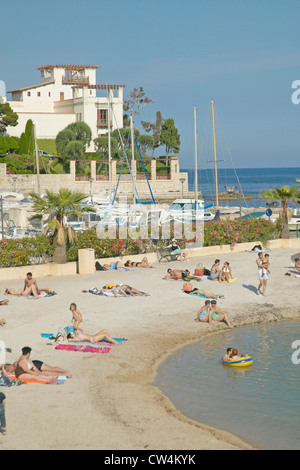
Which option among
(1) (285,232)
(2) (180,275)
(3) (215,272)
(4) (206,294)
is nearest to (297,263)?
(3) (215,272)

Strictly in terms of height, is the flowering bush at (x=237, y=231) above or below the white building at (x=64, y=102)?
below

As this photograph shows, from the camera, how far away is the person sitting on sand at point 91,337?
17.9 meters

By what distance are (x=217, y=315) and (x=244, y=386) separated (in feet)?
17.7

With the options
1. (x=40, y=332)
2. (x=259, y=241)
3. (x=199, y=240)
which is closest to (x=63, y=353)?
(x=40, y=332)

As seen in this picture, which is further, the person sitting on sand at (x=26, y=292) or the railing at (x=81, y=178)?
the railing at (x=81, y=178)

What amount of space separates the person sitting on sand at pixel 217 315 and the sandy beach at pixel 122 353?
23cm

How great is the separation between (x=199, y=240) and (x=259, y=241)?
3.80m

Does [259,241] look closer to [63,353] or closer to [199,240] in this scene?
[199,240]

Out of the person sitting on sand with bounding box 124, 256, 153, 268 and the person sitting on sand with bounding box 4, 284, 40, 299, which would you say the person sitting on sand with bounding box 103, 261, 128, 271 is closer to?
the person sitting on sand with bounding box 124, 256, 153, 268

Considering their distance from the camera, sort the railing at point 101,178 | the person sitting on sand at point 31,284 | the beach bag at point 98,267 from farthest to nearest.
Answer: the railing at point 101,178, the beach bag at point 98,267, the person sitting on sand at point 31,284

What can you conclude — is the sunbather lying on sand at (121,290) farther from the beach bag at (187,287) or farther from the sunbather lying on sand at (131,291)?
the beach bag at (187,287)

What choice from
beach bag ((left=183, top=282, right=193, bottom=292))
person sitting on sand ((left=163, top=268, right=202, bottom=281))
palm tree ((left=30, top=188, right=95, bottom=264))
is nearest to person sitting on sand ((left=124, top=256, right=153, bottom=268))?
person sitting on sand ((left=163, top=268, right=202, bottom=281))

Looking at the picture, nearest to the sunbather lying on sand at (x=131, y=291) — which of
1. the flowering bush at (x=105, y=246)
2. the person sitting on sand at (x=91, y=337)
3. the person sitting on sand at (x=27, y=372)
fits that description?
the flowering bush at (x=105, y=246)

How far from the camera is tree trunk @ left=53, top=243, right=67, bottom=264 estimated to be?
26406mm
